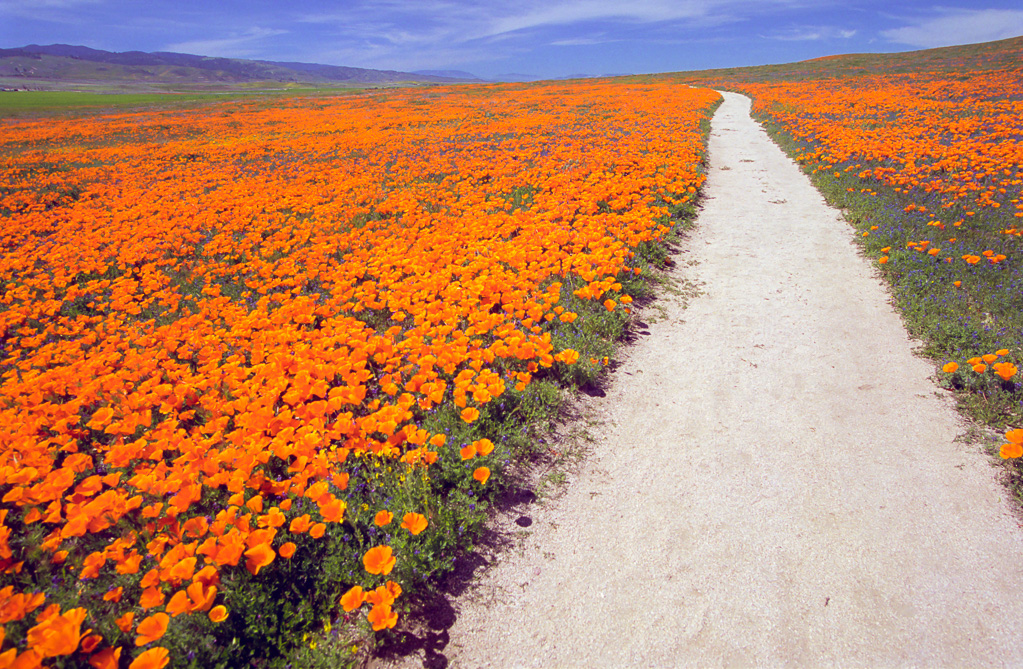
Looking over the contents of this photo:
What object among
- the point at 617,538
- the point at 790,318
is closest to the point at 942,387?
the point at 790,318

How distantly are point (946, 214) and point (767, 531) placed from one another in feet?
27.0

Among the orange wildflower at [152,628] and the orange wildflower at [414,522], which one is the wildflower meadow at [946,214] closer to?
the orange wildflower at [414,522]

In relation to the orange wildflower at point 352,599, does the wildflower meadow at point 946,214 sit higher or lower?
higher

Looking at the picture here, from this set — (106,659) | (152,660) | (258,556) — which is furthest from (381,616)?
(106,659)

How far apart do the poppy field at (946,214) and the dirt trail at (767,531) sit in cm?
43

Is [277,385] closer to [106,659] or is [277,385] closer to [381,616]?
[106,659]

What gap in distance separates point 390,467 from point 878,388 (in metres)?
4.78

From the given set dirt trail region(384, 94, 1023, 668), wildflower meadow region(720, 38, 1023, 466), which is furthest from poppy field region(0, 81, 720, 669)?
wildflower meadow region(720, 38, 1023, 466)

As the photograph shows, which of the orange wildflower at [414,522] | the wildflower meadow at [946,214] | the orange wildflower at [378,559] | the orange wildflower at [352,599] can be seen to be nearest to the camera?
the orange wildflower at [352,599]

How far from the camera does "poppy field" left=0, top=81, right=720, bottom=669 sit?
2.62m

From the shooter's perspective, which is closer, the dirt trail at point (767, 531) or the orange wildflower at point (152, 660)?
the orange wildflower at point (152, 660)

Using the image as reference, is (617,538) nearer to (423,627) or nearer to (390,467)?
(423,627)

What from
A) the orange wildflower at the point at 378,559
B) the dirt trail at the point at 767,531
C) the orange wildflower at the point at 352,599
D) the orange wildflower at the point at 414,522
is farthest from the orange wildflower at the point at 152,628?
the dirt trail at the point at 767,531

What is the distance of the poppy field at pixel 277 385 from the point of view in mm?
2617
